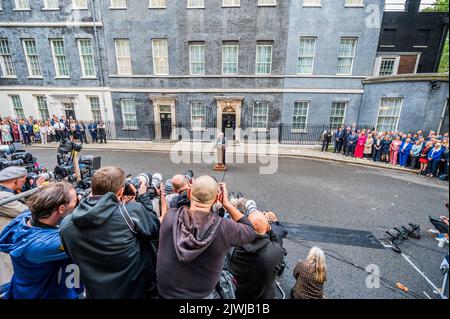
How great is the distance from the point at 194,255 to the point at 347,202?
20.3 ft

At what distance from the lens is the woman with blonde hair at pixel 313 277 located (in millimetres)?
2500

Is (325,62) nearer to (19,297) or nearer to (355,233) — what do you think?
(355,233)

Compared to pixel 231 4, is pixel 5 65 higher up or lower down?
lower down

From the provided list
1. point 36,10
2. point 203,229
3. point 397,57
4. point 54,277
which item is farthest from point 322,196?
point 36,10

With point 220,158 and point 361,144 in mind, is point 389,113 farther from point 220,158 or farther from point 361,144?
point 220,158

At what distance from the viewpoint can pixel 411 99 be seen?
1206 centimetres

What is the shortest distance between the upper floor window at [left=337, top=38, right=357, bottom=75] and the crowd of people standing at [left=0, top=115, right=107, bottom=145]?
1697 cm

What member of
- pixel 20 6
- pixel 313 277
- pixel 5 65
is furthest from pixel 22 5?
pixel 313 277

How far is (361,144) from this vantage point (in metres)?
11.4

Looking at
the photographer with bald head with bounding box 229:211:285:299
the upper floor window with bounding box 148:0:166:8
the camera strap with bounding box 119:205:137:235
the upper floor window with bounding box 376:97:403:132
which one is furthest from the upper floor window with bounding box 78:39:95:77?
the upper floor window with bounding box 376:97:403:132

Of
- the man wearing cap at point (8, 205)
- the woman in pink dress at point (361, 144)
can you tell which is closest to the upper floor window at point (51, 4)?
the man wearing cap at point (8, 205)

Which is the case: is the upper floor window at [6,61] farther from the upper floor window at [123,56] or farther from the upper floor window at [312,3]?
the upper floor window at [312,3]

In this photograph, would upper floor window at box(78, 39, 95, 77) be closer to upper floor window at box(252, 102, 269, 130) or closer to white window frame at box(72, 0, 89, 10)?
white window frame at box(72, 0, 89, 10)

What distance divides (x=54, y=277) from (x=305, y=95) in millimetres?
15667
